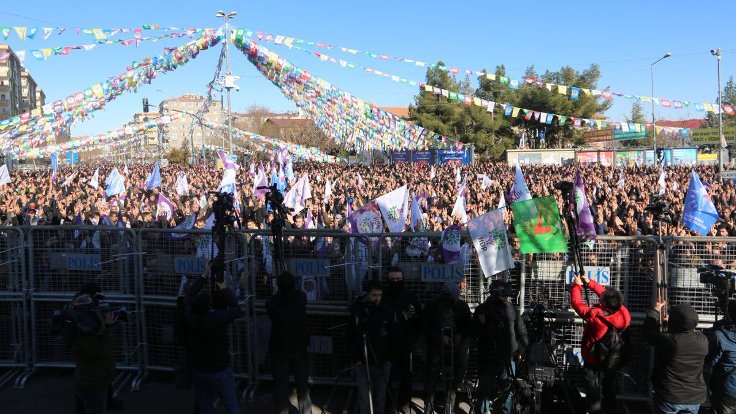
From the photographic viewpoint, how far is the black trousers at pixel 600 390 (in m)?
5.06

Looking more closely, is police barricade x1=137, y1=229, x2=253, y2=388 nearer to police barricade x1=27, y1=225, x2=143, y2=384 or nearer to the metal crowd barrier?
the metal crowd barrier

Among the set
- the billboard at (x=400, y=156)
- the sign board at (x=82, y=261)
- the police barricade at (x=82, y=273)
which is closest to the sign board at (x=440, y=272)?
the police barricade at (x=82, y=273)

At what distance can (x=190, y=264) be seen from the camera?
21.2 feet

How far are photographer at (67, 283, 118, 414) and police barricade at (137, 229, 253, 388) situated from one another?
1.59 metres

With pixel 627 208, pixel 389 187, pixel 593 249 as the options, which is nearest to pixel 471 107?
pixel 389 187

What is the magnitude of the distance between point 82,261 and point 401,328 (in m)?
3.82

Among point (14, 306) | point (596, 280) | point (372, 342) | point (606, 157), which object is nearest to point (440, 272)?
point (372, 342)

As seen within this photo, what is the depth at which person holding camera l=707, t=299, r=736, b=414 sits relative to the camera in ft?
14.8

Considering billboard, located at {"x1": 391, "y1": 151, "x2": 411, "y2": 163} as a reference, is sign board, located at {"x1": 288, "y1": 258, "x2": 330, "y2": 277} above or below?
below

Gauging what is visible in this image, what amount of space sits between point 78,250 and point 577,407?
Result: 5.40 m

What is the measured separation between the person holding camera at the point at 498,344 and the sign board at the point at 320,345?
5.51 feet

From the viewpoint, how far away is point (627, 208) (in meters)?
12.1

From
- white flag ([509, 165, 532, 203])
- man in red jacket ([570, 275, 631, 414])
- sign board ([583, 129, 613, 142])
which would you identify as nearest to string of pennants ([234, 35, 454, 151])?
white flag ([509, 165, 532, 203])

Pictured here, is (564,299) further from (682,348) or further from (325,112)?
(325,112)
